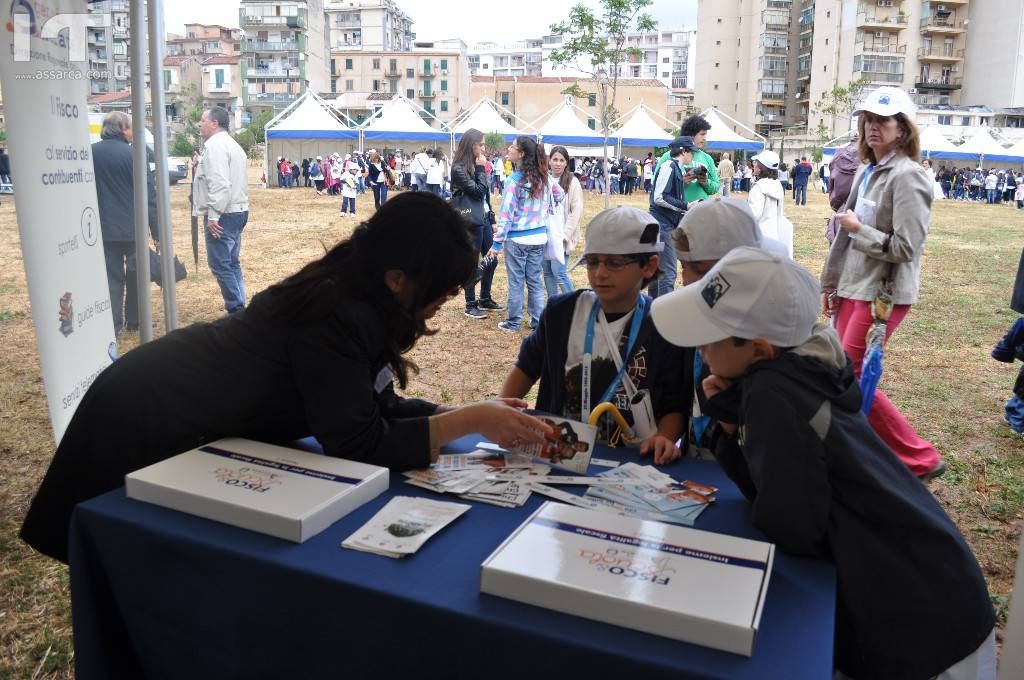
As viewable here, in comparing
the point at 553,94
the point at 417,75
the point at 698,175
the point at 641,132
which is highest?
the point at 417,75

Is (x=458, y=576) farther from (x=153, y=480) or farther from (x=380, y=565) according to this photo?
(x=153, y=480)

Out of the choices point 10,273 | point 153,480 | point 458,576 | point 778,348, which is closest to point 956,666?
point 778,348

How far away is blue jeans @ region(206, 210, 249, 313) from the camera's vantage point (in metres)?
6.34

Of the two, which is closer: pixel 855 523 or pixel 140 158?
pixel 855 523

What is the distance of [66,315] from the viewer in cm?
306

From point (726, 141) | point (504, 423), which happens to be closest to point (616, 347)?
point (504, 423)

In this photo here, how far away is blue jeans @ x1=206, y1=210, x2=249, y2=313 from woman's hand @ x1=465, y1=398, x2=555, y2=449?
508 centimetres

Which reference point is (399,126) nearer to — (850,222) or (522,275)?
(522,275)

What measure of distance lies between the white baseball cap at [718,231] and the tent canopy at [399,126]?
26.1 m

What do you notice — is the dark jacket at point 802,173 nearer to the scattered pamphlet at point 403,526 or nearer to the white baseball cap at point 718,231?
the white baseball cap at point 718,231

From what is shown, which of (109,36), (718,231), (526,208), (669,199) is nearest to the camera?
(718,231)

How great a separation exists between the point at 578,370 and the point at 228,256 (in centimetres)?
499

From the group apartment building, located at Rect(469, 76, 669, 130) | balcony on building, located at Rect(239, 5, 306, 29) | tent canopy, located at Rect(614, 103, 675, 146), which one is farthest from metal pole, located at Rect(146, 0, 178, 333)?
balcony on building, located at Rect(239, 5, 306, 29)

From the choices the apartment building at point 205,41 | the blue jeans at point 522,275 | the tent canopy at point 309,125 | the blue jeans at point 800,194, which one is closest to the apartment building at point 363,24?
the apartment building at point 205,41
